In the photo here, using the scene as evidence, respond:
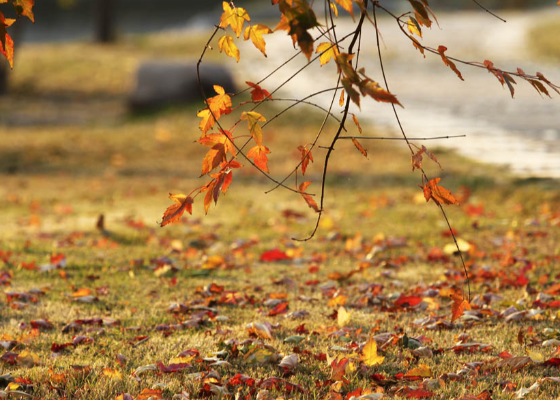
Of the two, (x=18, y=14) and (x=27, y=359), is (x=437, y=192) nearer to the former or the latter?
(x=18, y=14)

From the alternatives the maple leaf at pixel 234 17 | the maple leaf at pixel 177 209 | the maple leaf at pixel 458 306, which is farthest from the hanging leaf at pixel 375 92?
the maple leaf at pixel 458 306

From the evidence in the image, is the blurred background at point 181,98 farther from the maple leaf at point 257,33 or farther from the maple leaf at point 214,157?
the maple leaf at point 214,157

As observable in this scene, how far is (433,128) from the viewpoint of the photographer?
9930 mm

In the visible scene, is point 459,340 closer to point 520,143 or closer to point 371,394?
point 371,394

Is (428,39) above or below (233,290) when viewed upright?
above

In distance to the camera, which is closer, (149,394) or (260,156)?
(260,156)

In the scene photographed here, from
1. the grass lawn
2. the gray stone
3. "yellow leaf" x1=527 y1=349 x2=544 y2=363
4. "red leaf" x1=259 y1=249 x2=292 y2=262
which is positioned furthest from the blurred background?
"yellow leaf" x1=527 y1=349 x2=544 y2=363

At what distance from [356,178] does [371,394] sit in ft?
18.5

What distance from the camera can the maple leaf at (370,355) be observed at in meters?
2.80

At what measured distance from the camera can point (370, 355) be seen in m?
2.82

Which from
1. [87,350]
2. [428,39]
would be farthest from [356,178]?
[428,39]

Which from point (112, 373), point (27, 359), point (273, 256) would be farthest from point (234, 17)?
point (273, 256)

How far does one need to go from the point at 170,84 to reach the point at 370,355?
39.0 feet

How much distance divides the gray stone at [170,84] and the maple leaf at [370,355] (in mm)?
11445
